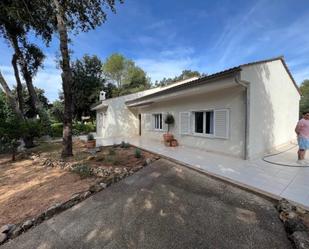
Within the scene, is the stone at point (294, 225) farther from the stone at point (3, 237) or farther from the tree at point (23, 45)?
the tree at point (23, 45)

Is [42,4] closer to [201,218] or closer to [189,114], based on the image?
[189,114]

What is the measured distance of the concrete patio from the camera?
4.05 meters

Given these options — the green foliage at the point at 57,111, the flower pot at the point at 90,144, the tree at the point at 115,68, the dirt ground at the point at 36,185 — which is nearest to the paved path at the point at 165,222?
the dirt ground at the point at 36,185

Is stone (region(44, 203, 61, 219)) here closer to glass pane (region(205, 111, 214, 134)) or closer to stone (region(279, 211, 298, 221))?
stone (region(279, 211, 298, 221))

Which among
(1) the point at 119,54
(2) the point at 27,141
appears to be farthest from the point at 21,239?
(1) the point at 119,54

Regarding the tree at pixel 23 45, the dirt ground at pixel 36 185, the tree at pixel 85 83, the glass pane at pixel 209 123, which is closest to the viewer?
the dirt ground at pixel 36 185

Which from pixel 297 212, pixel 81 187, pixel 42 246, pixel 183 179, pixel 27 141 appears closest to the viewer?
pixel 42 246

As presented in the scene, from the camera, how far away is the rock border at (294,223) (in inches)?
97.4

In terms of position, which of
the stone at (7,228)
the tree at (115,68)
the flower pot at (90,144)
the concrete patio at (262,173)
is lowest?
the stone at (7,228)

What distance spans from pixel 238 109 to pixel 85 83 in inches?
870

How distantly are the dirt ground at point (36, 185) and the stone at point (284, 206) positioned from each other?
454cm

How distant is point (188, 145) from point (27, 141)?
10.9 metres

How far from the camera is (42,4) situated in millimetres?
8234

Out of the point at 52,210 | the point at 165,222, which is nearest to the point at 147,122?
the point at 52,210
